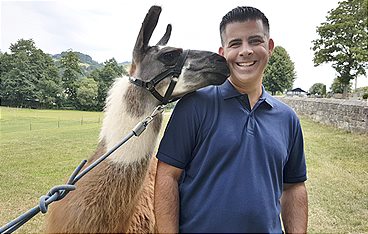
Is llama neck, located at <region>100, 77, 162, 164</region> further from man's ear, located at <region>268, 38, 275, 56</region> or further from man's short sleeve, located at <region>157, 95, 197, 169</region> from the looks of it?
man's ear, located at <region>268, 38, 275, 56</region>

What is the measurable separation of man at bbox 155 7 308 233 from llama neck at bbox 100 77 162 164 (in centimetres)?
43

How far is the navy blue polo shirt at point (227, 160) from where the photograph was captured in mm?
1127

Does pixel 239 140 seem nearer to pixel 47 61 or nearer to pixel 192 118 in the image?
pixel 192 118

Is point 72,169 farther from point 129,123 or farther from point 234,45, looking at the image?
point 234,45

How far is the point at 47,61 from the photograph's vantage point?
6.97 m

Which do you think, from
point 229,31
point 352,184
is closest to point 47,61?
point 352,184

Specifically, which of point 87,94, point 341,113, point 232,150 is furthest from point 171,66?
point 341,113

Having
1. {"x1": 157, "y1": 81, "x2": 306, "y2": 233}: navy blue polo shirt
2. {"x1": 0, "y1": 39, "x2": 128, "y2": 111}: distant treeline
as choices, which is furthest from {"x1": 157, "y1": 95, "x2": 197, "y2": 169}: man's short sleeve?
{"x1": 0, "y1": 39, "x2": 128, "y2": 111}: distant treeline

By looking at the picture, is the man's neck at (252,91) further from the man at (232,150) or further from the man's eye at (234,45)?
the man's eye at (234,45)

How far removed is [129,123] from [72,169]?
465 cm

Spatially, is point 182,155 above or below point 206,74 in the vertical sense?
below

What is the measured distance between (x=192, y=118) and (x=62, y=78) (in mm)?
6406

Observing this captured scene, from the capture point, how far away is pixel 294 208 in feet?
4.83

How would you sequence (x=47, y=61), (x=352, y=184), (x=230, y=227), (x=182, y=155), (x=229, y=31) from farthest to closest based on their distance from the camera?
(x=47, y=61) → (x=352, y=184) → (x=229, y=31) → (x=182, y=155) → (x=230, y=227)
